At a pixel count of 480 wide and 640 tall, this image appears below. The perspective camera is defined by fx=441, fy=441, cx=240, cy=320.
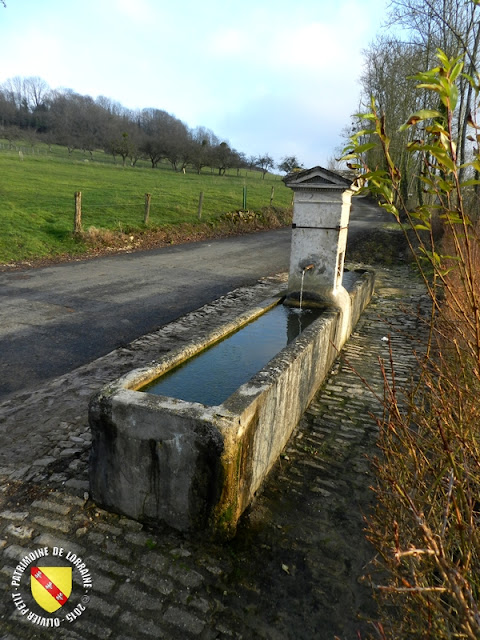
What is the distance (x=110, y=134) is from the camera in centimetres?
6050

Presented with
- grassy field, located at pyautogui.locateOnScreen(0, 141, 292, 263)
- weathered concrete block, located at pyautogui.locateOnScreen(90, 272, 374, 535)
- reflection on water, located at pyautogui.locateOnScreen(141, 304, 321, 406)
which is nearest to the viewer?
weathered concrete block, located at pyautogui.locateOnScreen(90, 272, 374, 535)

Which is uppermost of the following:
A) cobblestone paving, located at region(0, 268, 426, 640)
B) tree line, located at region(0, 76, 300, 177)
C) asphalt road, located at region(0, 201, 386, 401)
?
tree line, located at region(0, 76, 300, 177)

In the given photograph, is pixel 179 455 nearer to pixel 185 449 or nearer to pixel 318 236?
pixel 185 449

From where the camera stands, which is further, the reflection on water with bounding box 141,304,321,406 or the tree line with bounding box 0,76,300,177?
the tree line with bounding box 0,76,300,177

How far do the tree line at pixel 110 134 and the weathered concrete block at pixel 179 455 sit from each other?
48605 millimetres

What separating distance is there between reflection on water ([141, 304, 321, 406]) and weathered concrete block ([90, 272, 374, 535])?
0.61 metres

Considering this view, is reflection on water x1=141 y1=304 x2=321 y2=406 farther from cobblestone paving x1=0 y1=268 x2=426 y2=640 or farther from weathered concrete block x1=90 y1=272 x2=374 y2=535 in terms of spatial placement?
cobblestone paving x1=0 y1=268 x2=426 y2=640

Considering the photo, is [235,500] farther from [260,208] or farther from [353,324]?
[260,208]

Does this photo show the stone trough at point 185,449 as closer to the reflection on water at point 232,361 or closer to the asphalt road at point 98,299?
the reflection on water at point 232,361

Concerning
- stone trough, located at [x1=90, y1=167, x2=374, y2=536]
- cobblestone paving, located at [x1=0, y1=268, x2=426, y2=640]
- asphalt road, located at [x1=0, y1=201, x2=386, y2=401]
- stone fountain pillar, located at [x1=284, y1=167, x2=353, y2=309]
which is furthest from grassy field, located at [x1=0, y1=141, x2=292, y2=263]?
stone trough, located at [x1=90, y1=167, x2=374, y2=536]

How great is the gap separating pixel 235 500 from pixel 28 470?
1.92m

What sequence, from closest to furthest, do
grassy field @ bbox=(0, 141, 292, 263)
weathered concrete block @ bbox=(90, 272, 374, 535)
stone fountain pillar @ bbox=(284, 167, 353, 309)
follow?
weathered concrete block @ bbox=(90, 272, 374, 535) → stone fountain pillar @ bbox=(284, 167, 353, 309) → grassy field @ bbox=(0, 141, 292, 263)

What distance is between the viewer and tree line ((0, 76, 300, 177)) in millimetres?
51750

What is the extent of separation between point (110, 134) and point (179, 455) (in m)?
65.4
